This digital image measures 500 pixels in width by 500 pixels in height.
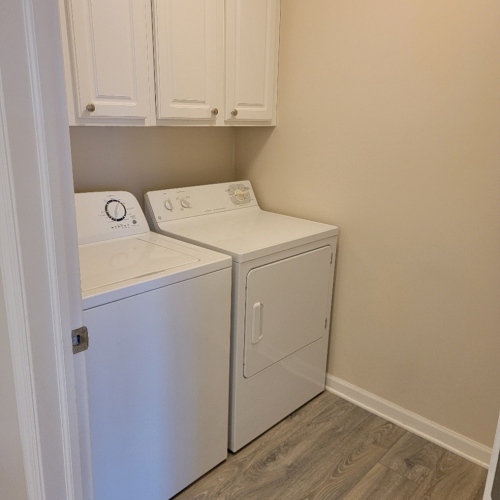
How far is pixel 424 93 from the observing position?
1.88 metres

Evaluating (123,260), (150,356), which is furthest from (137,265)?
(150,356)

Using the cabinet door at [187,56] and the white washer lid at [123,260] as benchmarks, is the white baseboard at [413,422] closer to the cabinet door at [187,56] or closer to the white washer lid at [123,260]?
the white washer lid at [123,260]

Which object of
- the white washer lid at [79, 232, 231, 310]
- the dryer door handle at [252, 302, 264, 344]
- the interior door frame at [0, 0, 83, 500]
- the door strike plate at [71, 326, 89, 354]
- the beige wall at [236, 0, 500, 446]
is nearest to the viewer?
the interior door frame at [0, 0, 83, 500]

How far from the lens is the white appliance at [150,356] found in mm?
1429

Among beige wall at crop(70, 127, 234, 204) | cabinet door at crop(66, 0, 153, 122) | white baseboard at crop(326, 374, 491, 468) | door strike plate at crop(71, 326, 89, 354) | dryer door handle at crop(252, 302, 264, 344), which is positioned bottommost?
white baseboard at crop(326, 374, 491, 468)

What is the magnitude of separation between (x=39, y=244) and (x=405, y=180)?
1604mm

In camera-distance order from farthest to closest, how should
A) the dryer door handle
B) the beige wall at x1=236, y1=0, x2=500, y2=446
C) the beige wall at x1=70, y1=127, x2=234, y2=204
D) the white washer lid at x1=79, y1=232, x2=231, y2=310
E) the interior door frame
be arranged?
the beige wall at x1=70, y1=127, x2=234, y2=204 → the dryer door handle → the beige wall at x1=236, y1=0, x2=500, y2=446 → the white washer lid at x1=79, y1=232, x2=231, y2=310 → the interior door frame

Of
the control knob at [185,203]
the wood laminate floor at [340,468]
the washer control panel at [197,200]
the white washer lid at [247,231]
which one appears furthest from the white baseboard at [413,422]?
the control knob at [185,203]

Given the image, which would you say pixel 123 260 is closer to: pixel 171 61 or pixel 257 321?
pixel 257 321

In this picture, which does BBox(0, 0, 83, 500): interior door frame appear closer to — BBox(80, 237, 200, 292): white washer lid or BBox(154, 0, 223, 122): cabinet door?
BBox(80, 237, 200, 292): white washer lid

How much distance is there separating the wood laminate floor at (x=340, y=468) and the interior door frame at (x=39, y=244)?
3.19ft

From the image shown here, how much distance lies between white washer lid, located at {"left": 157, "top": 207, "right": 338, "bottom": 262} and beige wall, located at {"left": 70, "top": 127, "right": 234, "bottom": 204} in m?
0.29

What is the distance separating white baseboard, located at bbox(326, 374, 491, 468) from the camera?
1.99 metres

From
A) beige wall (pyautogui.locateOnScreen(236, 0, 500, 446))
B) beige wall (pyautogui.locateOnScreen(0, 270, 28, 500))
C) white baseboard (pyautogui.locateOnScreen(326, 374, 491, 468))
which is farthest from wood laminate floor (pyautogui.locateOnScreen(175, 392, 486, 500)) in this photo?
beige wall (pyautogui.locateOnScreen(0, 270, 28, 500))
